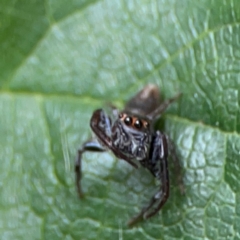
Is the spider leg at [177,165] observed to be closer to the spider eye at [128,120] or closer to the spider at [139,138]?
the spider at [139,138]

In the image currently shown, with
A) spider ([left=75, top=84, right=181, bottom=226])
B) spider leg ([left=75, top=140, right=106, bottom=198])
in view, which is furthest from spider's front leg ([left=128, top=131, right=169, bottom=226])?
spider leg ([left=75, top=140, right=106, bottom=198])

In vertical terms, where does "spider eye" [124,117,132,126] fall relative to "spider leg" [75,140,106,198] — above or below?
above

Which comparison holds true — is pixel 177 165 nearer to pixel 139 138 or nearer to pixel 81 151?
pixel 139 138

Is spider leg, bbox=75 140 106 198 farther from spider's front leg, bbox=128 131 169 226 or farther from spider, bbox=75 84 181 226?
spider's front leg, bbox=128 131 169 226

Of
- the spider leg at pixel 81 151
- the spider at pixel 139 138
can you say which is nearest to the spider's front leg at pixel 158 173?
the spider at pixel 139 138

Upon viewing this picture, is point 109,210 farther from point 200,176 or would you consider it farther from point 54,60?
point 54,60

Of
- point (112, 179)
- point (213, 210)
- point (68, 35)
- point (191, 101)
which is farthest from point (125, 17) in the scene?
point (213, 210)
